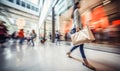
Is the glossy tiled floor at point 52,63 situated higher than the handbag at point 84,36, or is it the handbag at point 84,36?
the handbag at point 84,36

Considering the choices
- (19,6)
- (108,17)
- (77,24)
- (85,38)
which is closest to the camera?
(85,38)

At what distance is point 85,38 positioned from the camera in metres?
1.71

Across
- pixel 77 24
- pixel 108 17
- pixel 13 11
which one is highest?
pixel 13 11

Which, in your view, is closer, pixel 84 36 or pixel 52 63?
pixel 84 36

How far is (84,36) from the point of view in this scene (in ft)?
5.69

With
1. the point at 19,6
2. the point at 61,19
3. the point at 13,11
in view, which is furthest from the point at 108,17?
the point at 19,6

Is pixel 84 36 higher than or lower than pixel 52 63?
higher

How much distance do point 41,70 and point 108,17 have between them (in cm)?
519

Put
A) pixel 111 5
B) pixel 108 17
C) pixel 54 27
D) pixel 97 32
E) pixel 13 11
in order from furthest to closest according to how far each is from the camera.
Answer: pixel 13 11
pixel 54 27
pixel 97 32
pixel 108 17
pixel 111 5

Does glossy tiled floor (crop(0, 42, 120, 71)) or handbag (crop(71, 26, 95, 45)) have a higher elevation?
handbag (crop(71, 26, 95, 45))

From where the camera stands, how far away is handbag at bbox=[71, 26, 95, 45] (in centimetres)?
169

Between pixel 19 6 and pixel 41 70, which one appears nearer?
pixel 41 70

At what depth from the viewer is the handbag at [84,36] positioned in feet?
5.53

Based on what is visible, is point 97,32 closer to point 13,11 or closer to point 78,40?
point 78,40
